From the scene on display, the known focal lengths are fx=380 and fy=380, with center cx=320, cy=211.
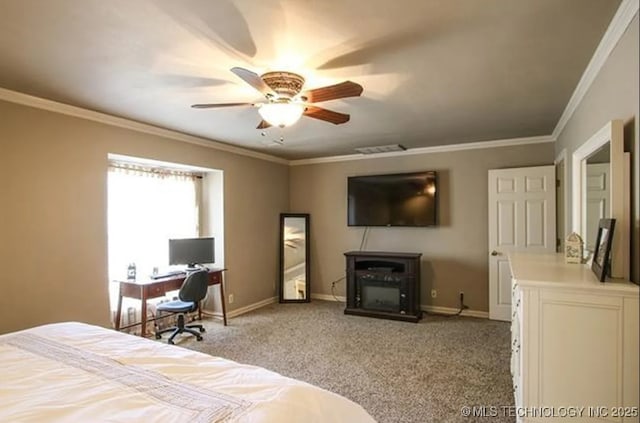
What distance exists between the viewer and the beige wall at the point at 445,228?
5.18m

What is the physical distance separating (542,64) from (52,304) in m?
4.27

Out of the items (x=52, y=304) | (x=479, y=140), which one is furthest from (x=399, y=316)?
(x=52, y=304)

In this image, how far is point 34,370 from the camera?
1707mm

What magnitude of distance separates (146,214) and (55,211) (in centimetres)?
132

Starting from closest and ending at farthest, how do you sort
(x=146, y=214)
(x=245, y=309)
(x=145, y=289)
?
(x=145, y=289) < (x=146, y=214) < (x=245, y=309)

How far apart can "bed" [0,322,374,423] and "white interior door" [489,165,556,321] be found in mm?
3920

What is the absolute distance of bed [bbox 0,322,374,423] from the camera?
1311 mm

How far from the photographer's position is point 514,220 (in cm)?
488

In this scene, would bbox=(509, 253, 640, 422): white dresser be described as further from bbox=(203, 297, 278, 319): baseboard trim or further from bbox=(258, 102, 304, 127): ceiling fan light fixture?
bbox=(203, 297, 278, 319): baseboard trim

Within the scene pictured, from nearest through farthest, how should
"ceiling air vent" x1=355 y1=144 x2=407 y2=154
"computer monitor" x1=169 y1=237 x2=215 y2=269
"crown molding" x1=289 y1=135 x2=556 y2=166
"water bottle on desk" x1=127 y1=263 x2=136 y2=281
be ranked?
"water bottle on desk" x1=127 y1=263 x2=136 y2=281, "computer monitor" x1=169 y1=237 x2=215 y2=269, "crown molding" x1=289 y1=135 x2=556 y2=166, "ceiling air vent" x1=355 y1=144 x2=407 y2=154

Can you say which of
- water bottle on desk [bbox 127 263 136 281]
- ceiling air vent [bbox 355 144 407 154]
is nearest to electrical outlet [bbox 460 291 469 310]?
ceiling air vent [bbox 355 144 407 154]

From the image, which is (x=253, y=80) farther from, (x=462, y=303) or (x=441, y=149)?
(x=462, y=303)

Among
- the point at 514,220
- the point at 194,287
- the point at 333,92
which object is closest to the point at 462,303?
the point at 514,220

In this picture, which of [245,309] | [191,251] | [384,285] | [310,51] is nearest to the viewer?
[310,51]
